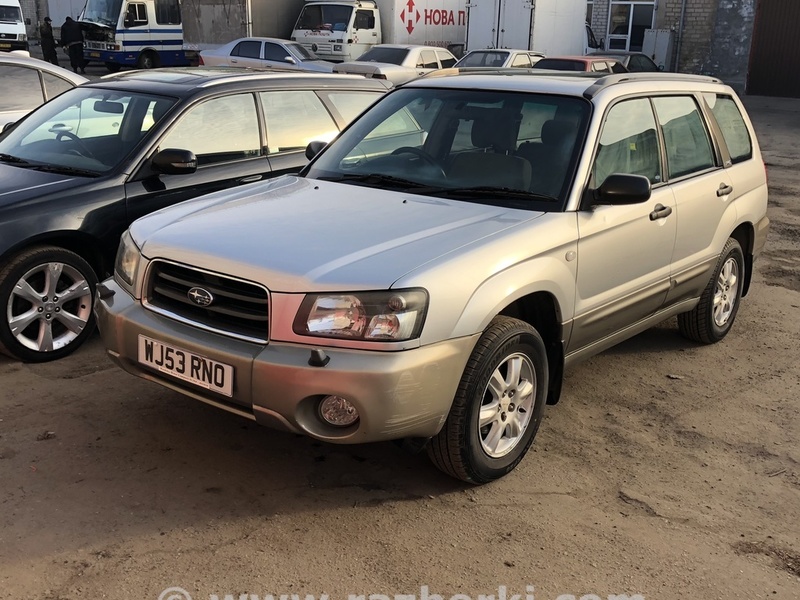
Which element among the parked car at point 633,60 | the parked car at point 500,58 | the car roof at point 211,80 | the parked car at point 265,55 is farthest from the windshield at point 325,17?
the car roof at point 211,80

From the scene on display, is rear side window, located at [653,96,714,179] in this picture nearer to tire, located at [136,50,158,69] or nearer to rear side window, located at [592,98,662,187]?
rear side window, located at [592,98,662,187]

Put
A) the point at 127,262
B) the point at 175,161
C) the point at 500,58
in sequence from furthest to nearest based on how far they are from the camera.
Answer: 1. the point at 500,58
2. the point at 175,161
3. the point at 127,262

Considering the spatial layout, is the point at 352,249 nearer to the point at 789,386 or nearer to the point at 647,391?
the point at 647,391

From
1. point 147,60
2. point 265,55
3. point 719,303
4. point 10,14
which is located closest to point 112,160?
point 719,303

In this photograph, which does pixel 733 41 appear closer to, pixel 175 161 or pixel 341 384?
pixel 175 161

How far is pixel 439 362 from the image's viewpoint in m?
3.25

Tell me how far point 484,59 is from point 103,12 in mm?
12791

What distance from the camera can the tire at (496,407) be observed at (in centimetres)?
345

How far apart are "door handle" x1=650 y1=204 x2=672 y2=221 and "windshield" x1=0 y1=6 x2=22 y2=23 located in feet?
86.8

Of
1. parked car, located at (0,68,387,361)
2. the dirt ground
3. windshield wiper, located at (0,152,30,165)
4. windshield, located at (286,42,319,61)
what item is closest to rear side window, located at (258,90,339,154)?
parked car, located at (0,68,387,361)

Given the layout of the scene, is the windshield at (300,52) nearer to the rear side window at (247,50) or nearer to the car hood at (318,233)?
the rear side window at (247,50)

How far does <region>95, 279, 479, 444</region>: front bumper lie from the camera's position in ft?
10.3

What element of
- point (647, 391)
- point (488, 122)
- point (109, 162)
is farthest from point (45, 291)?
point (647, 391)

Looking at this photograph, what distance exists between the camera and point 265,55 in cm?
2000
